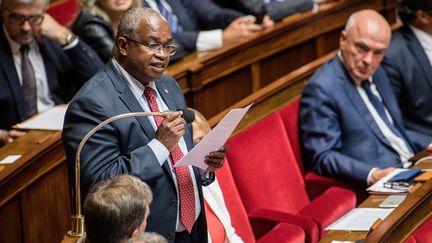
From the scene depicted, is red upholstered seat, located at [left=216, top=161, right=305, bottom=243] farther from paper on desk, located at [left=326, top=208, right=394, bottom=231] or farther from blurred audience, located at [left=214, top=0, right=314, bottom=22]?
blurred audience, located at [left=214, top=0, right=314, bottom=22]

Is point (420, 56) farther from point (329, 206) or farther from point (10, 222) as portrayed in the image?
A: point (10, 222)

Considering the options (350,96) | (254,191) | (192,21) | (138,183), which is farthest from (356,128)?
(138,183)

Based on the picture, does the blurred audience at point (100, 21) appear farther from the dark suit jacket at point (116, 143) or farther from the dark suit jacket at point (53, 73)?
the dark suit jacket at point (116, 143)

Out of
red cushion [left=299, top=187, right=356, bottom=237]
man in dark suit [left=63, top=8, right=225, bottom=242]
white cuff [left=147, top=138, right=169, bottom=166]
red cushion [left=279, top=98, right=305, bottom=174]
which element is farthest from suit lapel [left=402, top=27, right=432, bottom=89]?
white cuff [left=147, top=138, right=169, bottom=166]

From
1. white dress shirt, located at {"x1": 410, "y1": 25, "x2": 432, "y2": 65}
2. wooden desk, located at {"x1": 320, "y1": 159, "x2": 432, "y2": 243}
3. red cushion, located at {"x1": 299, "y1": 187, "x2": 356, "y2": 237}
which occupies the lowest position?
red cushion, located at {"x1": 299, "y1": 187, "x2": 356, "y2": 237}

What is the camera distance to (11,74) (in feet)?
6.16

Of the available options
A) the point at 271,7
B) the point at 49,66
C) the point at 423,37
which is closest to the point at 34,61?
the point at 49,66

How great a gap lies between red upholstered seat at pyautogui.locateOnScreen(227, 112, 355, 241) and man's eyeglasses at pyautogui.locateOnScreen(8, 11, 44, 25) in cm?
47

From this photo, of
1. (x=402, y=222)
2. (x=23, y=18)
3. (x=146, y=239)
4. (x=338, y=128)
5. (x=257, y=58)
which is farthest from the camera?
(x=257, y=58)

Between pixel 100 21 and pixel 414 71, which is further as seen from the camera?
pixel 414 71

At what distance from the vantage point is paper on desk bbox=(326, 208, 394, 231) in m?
1.59

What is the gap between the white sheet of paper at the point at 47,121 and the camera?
1.74 meters

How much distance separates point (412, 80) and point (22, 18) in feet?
3.05

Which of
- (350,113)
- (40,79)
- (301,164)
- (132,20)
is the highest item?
(132,20)
